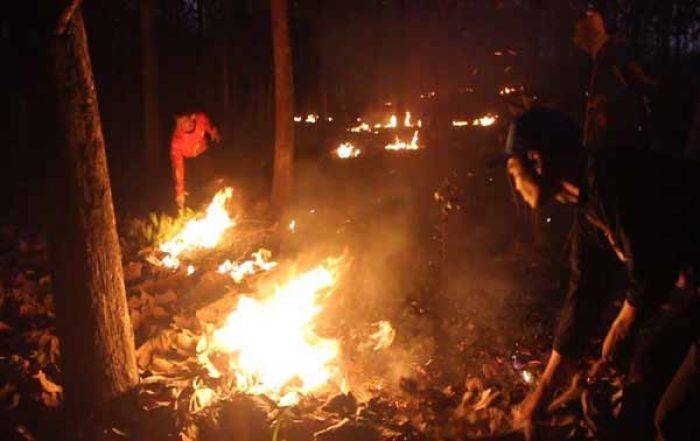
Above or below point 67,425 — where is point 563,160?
above

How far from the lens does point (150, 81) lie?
44.3 ft

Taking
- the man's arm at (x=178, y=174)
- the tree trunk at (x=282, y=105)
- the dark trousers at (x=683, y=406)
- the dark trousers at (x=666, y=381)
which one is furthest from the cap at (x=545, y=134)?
the man's arm at (x=178, y=174)

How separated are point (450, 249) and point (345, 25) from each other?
11.1m

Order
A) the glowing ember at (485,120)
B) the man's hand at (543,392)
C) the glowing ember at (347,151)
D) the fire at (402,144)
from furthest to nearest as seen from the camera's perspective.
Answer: the glowing ember at (485,120) → the glowing ember at (347,151) → the fire at (402,144) → the man's hand at (543,392)

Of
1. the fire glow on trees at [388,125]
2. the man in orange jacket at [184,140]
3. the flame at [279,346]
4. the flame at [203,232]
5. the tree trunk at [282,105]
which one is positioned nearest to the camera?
the flame at [279,346]

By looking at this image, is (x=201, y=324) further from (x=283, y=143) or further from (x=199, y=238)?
(x=283, y=143)

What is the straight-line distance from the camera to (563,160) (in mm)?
3068

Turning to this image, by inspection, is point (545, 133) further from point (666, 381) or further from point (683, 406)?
point (666, 381)

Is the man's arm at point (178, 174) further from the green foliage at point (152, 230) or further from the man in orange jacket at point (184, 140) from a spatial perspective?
the green foliage at point (152, 230)

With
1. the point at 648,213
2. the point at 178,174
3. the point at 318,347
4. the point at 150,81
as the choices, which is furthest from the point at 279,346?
the point at 150,81

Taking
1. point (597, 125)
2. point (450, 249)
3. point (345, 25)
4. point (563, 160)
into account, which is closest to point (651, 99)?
point (597, 125)

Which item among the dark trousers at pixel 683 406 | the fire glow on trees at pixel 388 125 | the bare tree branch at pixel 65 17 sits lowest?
the dark trousers at pixel 683 406

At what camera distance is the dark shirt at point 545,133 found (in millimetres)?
3055

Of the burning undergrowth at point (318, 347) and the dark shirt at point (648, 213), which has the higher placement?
the dark shirt at point (648, 213)
